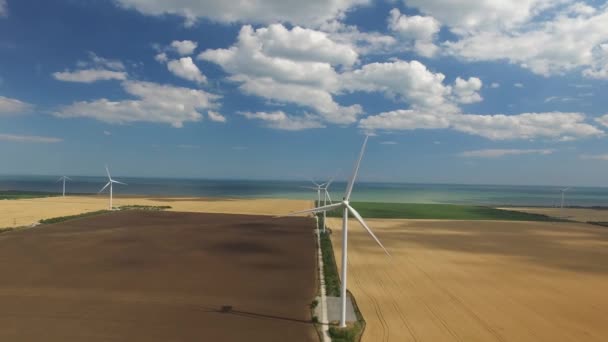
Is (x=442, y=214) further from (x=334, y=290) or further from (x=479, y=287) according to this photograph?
(x=334, y=290)

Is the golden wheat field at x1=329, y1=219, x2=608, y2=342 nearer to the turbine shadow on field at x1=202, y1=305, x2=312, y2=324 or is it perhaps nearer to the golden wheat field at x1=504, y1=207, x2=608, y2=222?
the turbine shadow on field at x1=202, y1=305, x2=312, y2=324

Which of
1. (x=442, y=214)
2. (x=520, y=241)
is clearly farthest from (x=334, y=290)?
(x=442, y=214)

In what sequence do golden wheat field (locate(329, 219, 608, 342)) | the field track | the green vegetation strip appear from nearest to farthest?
1. the green vegetation strip
2. the field track
3. golden wheat field (locate(329, 219, 608, 342))

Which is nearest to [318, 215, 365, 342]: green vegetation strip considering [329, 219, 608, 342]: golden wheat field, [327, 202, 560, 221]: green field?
[329, 219, 608, 342]: golden wheat field

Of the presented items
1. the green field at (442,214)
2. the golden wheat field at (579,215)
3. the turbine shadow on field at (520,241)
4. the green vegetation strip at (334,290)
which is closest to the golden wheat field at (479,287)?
the turbine shadow on field at (520,241)

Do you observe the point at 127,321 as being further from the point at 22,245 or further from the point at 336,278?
the point at 22,245

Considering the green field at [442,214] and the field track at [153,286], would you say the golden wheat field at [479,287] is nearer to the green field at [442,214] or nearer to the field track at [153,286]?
the field track at [153,286]

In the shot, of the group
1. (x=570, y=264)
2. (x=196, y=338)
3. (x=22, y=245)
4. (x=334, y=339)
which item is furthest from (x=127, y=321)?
(x=570, y=264)
